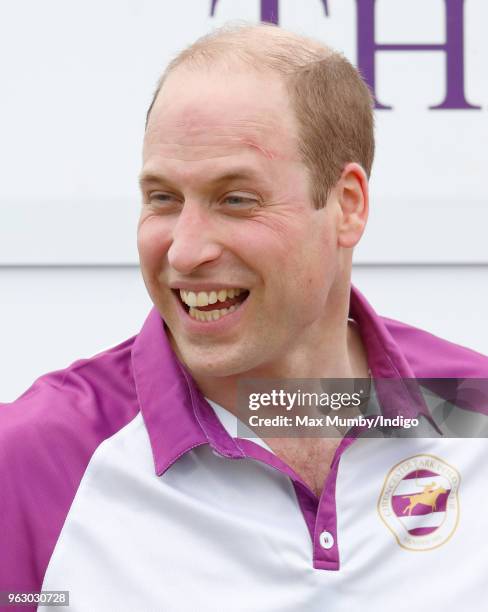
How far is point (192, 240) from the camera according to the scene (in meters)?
1.37

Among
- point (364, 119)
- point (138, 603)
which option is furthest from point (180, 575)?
point (364, 119)

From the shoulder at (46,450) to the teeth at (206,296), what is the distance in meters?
0.18

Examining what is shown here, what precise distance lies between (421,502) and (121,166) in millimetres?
939

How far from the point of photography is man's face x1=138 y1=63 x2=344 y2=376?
4.53ft

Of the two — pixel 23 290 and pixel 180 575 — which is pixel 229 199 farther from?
pixel 23 290

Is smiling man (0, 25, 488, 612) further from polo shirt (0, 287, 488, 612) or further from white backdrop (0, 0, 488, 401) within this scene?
white backdrop (0, 0, 488, 401)

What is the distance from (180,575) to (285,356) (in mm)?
345

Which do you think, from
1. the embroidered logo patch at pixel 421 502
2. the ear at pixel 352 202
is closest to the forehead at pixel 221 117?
the ear at pixel 352 202

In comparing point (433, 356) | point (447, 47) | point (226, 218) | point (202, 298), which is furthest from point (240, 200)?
point (447, 47)

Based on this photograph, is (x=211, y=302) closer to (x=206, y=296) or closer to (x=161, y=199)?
(x=206, y=296)

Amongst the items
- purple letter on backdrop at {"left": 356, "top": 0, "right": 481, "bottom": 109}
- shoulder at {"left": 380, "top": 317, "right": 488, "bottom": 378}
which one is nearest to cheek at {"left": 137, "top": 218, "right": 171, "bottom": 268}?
shoulder at {"left": 380, "top": 317, "right": 488, "bottom": 378}

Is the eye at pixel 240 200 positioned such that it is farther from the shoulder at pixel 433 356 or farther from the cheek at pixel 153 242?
the shoulder at pixel 433 356

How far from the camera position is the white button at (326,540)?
141 cm

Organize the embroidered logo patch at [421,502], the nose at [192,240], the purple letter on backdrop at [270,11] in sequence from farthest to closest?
the purple letter on backdrop at [270,11] → the embroidered logo patch at [421,502] → the nose at [192,240]
